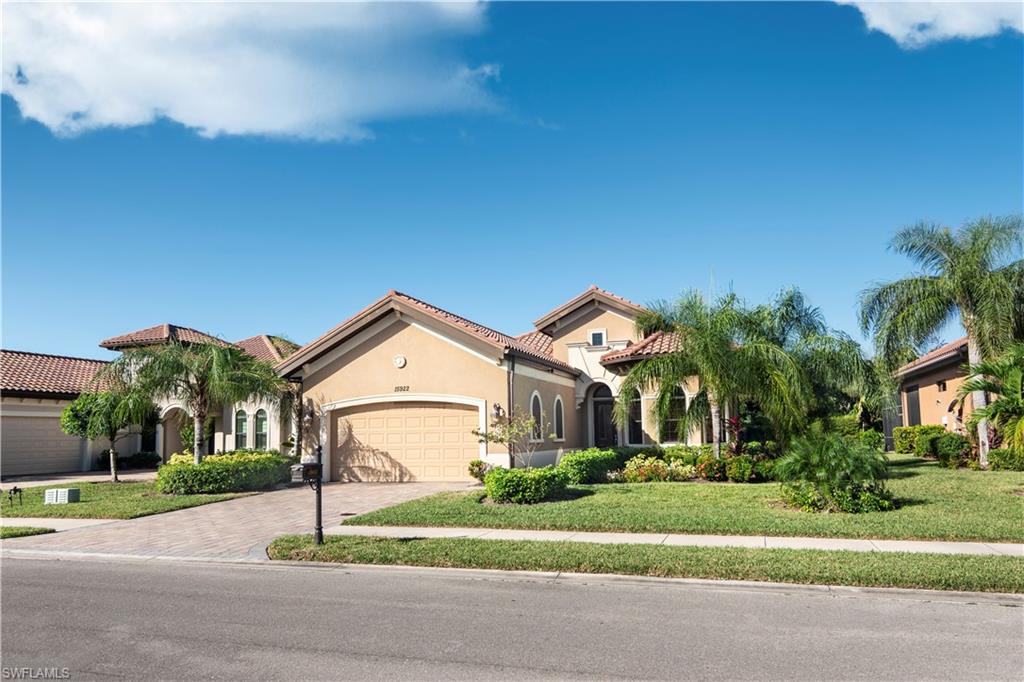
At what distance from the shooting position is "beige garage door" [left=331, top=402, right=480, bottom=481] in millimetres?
21094

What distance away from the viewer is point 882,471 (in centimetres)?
1330

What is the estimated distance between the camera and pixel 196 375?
2061 centimetres

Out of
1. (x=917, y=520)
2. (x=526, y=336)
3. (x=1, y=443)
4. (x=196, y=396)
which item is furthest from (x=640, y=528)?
(x=1, y=443)

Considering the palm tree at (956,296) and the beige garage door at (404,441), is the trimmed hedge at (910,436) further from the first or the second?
the beige garage door at (404,441)

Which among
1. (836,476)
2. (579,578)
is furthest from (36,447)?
(836,476)

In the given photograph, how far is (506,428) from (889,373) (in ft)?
43.9

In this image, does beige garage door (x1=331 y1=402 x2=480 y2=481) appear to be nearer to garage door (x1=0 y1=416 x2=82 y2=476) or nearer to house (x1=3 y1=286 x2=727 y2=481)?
house (x1=3 y1=286 x2=727 y2=481)

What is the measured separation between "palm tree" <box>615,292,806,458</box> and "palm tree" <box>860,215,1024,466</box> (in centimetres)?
554

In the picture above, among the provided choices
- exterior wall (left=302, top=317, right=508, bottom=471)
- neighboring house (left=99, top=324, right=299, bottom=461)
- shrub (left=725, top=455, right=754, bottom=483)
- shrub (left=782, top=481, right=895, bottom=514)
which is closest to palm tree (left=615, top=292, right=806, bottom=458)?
shrub (left=725, top=455, right=754, bottom=483)

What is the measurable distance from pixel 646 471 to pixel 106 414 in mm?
17373

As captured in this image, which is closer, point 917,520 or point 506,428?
point 917,520

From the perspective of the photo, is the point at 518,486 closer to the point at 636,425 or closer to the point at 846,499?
the point at 846,499

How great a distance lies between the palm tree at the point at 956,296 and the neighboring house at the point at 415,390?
6492mm

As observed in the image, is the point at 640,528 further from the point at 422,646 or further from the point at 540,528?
the point at 422,646
